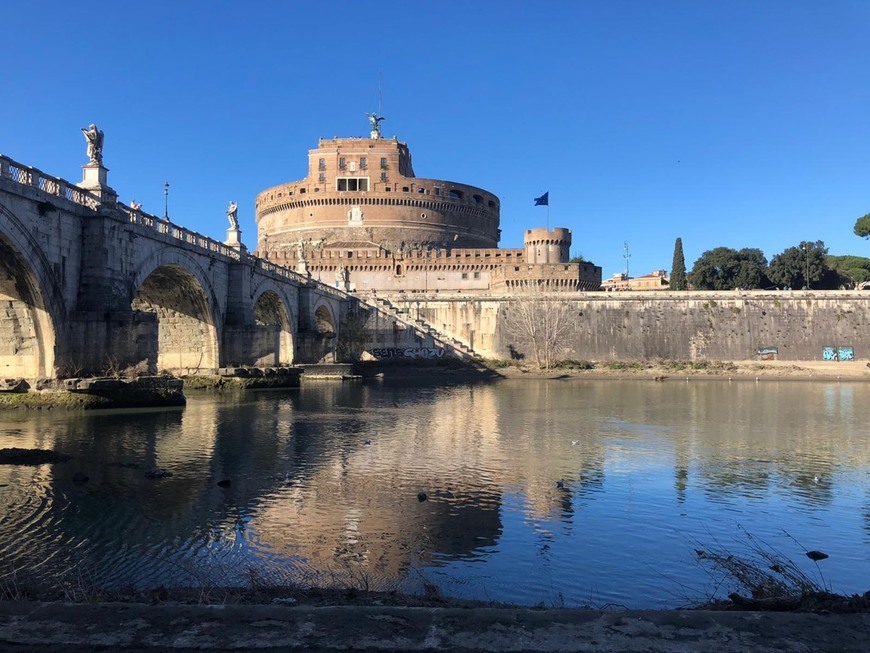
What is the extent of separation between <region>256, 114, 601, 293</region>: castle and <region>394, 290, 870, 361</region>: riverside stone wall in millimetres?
9868

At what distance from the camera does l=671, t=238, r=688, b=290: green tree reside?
262 ft

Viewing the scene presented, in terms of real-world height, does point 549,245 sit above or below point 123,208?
above

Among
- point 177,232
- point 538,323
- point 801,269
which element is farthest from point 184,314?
point 801,269

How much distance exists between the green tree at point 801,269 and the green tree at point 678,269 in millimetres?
9117

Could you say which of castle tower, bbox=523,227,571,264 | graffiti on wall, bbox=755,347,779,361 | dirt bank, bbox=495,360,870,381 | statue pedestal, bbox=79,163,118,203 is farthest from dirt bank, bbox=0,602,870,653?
castle tower, bbox=523,227,571,264

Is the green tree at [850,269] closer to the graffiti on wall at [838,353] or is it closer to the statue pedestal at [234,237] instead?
the graffiti on wall at [838,353]

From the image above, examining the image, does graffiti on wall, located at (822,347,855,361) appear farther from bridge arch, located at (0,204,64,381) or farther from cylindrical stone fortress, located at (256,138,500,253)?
bridge arch, located at (0,204,64,381)

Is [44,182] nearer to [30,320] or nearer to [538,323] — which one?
[30,320]

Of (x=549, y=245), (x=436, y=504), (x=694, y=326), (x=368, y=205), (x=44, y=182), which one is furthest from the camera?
(x=368, y=205)

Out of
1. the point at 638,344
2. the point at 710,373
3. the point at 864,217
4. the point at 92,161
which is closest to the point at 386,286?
the point at 638,344

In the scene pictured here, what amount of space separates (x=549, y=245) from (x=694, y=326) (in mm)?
20546

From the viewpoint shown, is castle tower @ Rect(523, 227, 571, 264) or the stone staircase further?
castle tower @ Rect(523, 227, 571, 264)

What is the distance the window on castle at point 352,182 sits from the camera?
89125mm

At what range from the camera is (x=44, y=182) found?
20516mm
